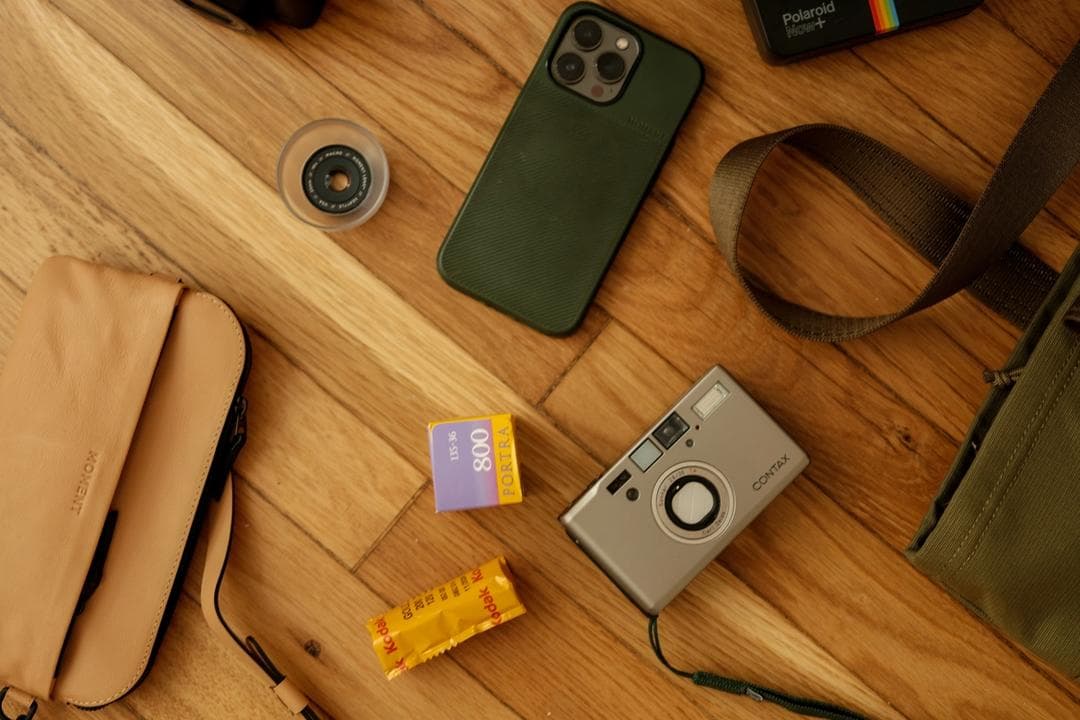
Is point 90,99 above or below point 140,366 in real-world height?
above

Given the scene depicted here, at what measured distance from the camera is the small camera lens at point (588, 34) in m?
0.80

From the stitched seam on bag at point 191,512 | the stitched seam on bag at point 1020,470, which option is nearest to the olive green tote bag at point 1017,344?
the stitched seam on bag at point 1020,470

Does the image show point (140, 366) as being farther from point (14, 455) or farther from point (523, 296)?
point (523, 296)

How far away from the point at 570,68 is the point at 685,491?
0.40 metres

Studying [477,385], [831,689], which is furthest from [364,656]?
[831,689]

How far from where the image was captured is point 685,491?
0.78 meters

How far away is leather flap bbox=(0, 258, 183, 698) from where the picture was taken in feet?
2.57

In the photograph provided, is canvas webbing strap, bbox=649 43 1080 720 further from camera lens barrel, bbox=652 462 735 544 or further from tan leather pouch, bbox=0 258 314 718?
tan leather pouch, bbox=0 258 314 718

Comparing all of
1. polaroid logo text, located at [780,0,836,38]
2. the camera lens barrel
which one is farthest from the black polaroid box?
the camera lens barrel

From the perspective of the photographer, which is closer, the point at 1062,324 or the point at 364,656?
the point at 1062,324

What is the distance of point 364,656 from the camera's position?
83 cm

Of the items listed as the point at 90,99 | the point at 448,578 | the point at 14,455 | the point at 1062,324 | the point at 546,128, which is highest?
the point at 1062,324

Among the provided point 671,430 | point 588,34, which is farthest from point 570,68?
point 671,430

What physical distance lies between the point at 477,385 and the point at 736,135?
34 cm
